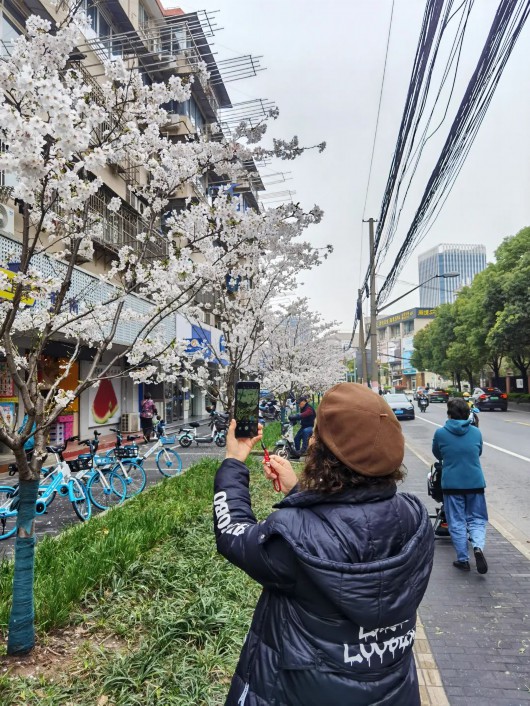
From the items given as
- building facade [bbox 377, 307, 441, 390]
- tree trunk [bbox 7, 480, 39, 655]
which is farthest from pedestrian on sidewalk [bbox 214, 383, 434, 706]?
building facade [bbox 377, 307, 441, 390]

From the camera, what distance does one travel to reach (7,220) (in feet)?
34.7

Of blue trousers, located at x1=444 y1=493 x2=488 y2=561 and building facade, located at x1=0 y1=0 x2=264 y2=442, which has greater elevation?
building facade, located at x1=0 y1=0 x2=264 y2=442

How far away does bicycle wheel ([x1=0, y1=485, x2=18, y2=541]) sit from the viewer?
21.3 feet

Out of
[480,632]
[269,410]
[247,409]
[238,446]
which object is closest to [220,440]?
[269,410]

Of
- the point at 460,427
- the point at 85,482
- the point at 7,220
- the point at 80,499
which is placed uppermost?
the point at 7,220

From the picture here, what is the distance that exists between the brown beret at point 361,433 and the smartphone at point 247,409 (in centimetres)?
39

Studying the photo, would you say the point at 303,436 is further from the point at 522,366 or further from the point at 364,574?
the point at 522,366

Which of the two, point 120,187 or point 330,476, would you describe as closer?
point 330,476

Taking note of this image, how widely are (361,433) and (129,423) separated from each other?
65.4 ft

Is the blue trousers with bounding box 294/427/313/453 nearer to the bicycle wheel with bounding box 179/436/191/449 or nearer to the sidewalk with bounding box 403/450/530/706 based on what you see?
the bicycle wheel with bounding box 179/436/191/449

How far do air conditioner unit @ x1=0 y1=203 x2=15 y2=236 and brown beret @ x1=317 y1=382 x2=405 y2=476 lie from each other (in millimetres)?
10388

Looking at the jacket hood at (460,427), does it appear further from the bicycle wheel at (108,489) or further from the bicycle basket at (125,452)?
the bicycle basket at (125,452)

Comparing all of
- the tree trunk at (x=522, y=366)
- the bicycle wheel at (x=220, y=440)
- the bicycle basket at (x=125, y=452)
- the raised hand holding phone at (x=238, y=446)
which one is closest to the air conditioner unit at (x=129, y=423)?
the bicycle wheel at (x=220, y=440)

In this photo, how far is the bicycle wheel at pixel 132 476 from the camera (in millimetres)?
9102
